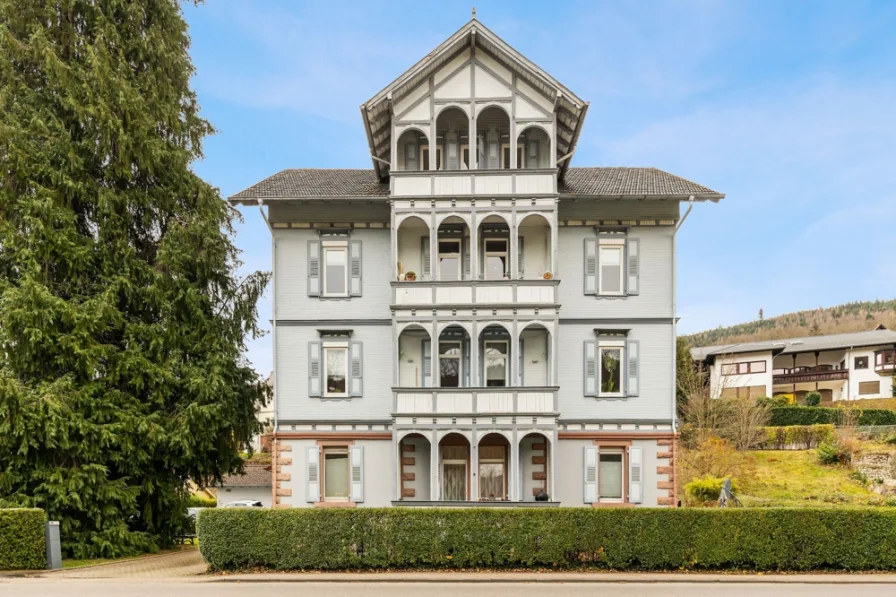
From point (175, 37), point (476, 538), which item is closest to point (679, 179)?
point (476, 538)

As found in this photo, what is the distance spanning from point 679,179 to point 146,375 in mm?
18883

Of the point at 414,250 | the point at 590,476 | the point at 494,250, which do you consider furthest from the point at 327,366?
the point at 590,476

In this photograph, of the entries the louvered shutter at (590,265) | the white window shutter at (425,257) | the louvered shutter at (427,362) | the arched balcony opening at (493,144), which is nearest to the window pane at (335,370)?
the louvered shutter at (427,362)

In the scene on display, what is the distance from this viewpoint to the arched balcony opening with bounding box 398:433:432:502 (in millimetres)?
23578

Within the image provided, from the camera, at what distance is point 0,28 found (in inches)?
810

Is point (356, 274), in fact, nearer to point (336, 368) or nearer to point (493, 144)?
point (336, 368)

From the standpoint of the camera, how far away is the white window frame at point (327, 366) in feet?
78.5

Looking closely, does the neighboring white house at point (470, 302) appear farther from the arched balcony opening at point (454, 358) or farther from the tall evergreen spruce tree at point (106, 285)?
the tall evergreen spruce tree at point (106, 285)

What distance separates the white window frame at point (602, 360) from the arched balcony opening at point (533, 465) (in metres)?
2.68

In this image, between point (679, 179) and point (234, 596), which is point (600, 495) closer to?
point (679, 179)

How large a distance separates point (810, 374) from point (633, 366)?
46500 mm

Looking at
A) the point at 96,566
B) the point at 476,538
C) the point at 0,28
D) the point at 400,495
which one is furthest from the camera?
the point at 400,495

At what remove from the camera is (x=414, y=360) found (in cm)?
2397

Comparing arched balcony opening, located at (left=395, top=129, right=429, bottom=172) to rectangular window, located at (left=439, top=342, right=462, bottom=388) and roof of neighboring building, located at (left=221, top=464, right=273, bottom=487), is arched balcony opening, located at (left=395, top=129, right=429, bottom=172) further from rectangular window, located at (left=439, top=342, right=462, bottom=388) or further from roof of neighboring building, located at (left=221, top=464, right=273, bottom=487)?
roof of neighboring building, located at (left=221, top=464, right=273, bottom=487)
